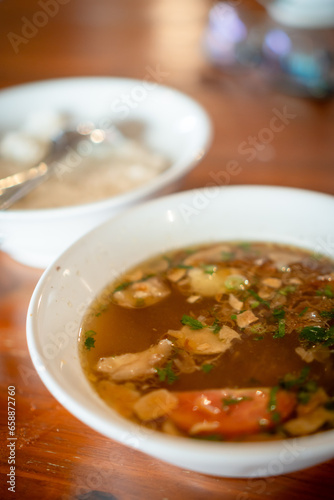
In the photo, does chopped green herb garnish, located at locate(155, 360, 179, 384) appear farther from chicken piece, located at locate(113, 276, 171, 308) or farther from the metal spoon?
the metal spoon

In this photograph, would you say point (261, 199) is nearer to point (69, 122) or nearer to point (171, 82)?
point (69, 122)

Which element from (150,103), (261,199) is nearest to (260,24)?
(150,103)

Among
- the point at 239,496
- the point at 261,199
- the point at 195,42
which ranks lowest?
the point at 195,42

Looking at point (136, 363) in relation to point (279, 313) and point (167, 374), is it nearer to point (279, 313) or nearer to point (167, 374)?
point (167, 374)
